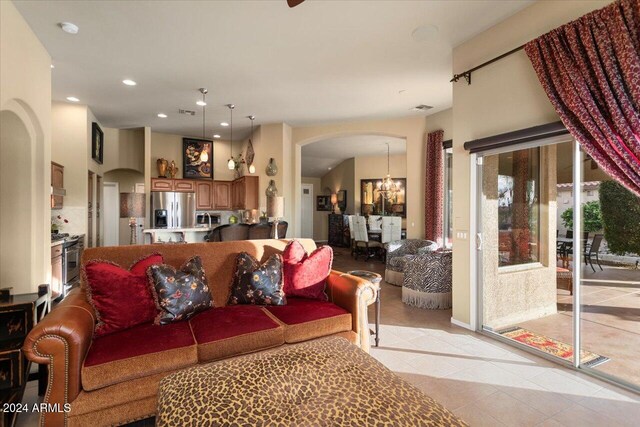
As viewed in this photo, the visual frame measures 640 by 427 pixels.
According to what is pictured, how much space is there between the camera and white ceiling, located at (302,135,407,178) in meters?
8.59

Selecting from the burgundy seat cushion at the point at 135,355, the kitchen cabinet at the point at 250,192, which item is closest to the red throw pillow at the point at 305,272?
the burgundy seat cushion at the point at 135,355

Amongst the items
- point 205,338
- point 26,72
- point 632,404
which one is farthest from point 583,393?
point 26,72

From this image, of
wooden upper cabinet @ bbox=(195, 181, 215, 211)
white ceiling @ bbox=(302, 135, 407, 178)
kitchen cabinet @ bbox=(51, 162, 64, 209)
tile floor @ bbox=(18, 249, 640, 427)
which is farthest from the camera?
white ceiling @ bbox=(302, 135, 407, 178)

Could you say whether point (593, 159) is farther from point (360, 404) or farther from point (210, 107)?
point (210, 107)

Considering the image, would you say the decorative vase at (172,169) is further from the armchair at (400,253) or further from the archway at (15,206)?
the armchair at (400,253)

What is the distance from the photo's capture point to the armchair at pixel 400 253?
5410 mm

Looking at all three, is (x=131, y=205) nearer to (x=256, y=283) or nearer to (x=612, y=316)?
(x=256, y=283)

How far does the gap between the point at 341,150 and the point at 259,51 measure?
251 inches

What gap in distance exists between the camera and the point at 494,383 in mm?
2352

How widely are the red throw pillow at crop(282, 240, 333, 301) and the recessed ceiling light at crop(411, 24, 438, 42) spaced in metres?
2.46

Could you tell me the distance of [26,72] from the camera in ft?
10.1

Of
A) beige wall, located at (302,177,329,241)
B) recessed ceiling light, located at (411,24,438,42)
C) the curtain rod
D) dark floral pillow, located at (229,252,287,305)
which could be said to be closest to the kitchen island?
dark floral pillow, located at (229,252,287,305)

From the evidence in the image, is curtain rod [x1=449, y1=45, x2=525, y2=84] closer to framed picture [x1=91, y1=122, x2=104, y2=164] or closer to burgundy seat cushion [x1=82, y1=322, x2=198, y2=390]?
burgundy seat cushion [x1=82, y1=322, x2=198, y2=390]

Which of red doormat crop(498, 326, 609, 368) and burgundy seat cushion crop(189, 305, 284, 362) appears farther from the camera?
red doormat crop(498, 326, 609, 368)
